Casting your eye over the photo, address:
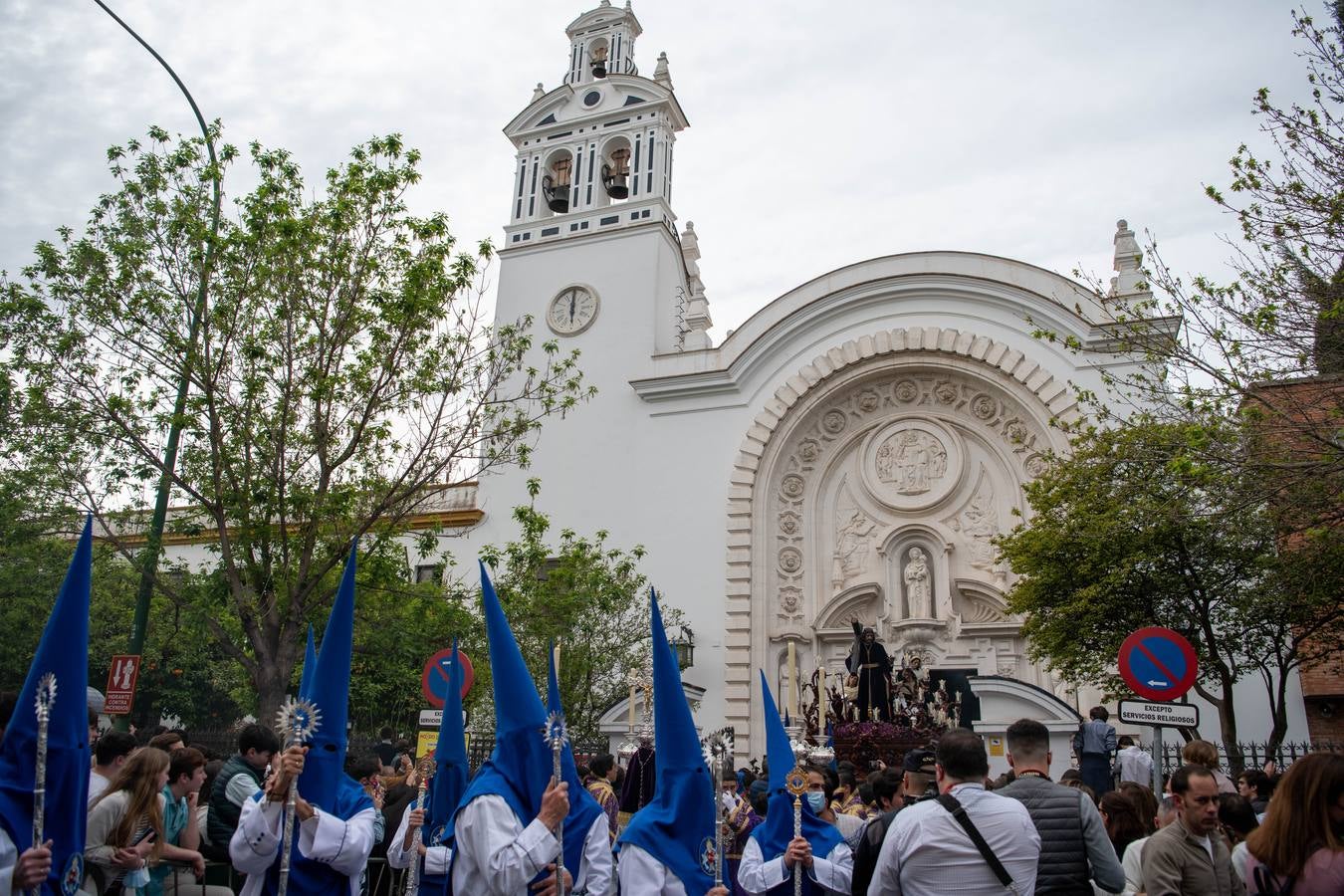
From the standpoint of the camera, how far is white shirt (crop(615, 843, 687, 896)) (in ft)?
16.4

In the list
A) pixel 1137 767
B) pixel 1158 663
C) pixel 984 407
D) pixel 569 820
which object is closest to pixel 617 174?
pixel 984 407

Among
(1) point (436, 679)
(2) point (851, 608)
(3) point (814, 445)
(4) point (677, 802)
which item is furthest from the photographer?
(3) point (814, 445)

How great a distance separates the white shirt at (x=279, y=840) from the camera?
4742 millimetres

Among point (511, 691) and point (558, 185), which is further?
point (558, 185)

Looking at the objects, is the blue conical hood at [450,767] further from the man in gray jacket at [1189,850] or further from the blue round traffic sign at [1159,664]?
the blue round traffic sign at [1159,664]

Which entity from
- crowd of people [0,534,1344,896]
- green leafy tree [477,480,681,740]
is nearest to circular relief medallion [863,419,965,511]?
green leafy tree [477,480,681,740]

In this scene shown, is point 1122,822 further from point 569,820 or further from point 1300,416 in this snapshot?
point 1300,416

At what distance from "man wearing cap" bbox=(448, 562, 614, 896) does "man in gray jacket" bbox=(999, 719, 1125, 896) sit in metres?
2.21

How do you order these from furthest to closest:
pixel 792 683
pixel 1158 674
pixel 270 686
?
1. pixel 792 683
2. pixel 270 686
3. pixel 1158 674

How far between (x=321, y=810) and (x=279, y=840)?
0.76ft

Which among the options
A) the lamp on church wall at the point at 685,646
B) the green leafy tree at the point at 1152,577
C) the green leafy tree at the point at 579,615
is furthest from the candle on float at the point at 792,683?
the green leafy tree at the point at 1152,577

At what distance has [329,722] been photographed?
505cm

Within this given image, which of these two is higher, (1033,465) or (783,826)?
(1033,465)

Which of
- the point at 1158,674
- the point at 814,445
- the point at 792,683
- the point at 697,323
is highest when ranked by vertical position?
the point at 697,323
